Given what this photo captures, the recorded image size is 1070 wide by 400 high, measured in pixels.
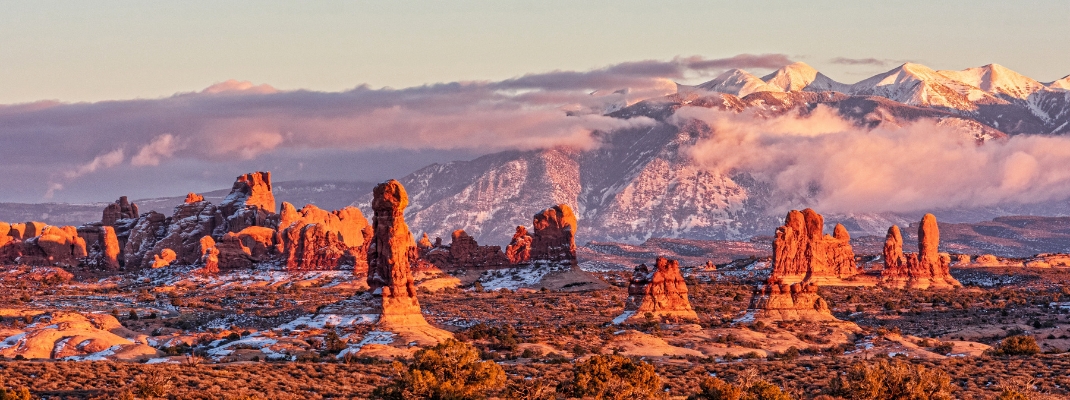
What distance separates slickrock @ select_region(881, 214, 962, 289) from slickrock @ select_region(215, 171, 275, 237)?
68867 millimetres

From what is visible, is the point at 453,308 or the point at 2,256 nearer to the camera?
the point at 453,308

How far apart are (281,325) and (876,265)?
328ft

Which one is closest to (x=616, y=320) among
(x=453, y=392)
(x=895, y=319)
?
(x=895, y=319)

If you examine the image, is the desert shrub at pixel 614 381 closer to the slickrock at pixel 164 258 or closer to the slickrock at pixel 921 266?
the slickrock at pixel 921 266

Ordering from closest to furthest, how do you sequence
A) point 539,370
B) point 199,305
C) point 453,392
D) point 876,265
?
point 453,392 < point 539,370 < point 199,305 < point 876,265

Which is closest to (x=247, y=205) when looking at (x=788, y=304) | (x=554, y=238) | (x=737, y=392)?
(x=554, y=238)

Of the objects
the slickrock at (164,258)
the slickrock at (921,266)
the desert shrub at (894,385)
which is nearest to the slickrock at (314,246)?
the slickrock at (164,258)

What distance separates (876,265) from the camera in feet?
588

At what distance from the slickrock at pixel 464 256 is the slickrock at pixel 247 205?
24003 millimetres

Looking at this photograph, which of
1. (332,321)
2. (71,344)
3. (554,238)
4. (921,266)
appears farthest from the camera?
(921,266)

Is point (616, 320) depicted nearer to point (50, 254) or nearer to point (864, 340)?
point (864, 340)

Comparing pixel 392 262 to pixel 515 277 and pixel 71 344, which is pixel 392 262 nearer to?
pixel 71 344

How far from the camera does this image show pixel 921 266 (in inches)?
6211

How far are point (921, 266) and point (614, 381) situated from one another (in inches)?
4123
